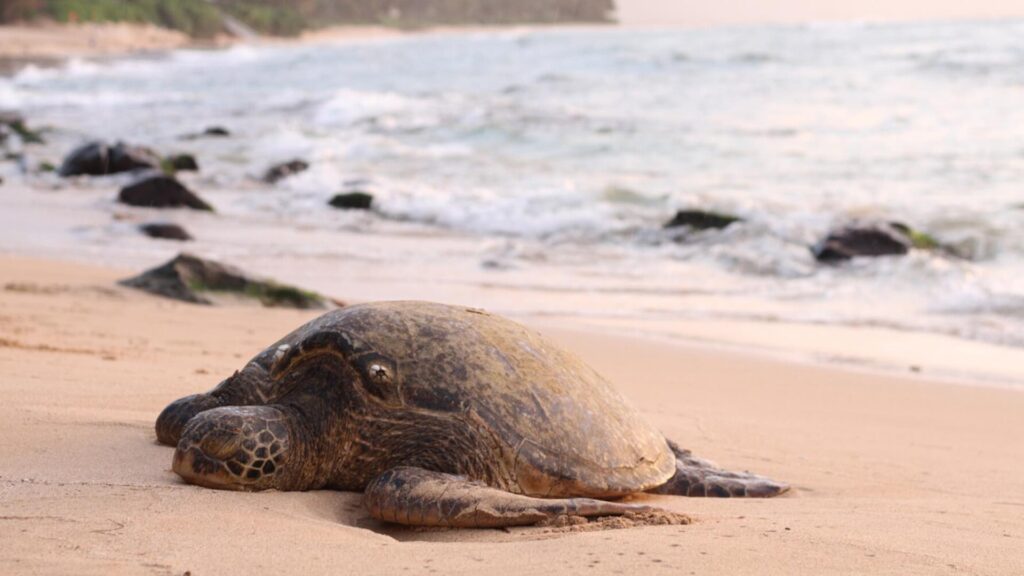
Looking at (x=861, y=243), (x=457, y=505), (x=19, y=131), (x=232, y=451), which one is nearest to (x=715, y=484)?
(x=457, y=505)

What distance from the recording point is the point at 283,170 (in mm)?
15484

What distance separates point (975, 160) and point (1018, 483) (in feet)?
40.6

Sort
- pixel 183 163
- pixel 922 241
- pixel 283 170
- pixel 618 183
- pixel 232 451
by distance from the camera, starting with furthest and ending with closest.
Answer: pixel 183 163 < pixel 283 170 < pixel 618 183 < pixel 922 241 < pixel 232 451

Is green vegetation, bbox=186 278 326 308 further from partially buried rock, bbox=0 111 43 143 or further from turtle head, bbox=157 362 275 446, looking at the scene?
partially buried rock, bbox=0 111 43 143

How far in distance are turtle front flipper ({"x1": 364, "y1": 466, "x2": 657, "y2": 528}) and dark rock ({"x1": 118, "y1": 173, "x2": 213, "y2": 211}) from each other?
9.71 m

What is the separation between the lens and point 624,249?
10820 mm

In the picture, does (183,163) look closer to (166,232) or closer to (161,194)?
(161,194)

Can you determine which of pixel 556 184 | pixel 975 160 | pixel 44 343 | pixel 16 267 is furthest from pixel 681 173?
pixel 44 343

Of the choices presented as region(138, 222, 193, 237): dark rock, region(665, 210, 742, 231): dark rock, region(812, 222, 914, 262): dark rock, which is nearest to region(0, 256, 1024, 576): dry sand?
region(138, 222, 193, 237): dark rock

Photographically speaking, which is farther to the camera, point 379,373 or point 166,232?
point 166,232

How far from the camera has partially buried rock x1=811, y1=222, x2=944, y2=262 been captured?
996cm

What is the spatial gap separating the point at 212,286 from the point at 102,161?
8282 millimetres

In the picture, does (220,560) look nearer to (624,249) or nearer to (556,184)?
(624,249)

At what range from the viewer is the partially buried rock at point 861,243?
392 inches
